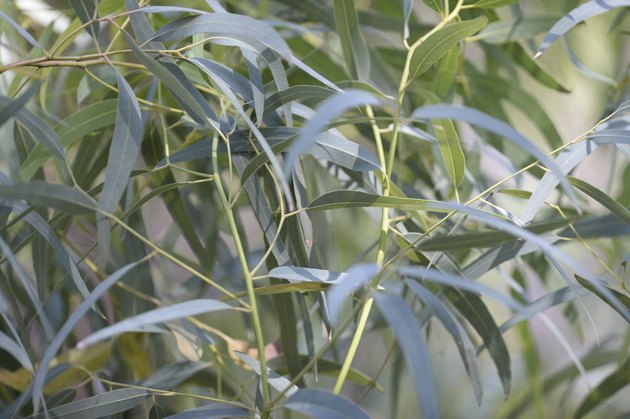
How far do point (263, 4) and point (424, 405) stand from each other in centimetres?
49

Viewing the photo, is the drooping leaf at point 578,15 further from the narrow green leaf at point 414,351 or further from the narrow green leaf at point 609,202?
the narrow green leaf at point 414,351

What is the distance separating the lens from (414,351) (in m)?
0.26

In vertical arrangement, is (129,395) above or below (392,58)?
below

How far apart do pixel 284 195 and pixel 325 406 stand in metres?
0.23

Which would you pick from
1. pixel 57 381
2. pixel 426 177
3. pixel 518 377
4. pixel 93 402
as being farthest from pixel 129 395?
pixel 518 377

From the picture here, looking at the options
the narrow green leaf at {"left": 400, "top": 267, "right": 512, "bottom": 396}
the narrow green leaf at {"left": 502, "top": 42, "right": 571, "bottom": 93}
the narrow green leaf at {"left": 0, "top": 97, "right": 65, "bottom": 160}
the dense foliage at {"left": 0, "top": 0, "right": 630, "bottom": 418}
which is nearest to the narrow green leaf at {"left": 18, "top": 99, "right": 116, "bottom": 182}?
the dense foliage at {"left": 0, "top": 0, "right": 630, "bottom": 418}

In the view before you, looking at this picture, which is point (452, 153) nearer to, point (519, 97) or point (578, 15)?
point (578, 15)

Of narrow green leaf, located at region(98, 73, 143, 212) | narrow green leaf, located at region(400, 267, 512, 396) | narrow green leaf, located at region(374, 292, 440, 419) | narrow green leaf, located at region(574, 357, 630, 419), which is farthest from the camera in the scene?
narrow green leaf, located at region(574, 357, 630, 419)

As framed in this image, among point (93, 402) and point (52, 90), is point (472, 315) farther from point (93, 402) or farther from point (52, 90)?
point (52, 90)

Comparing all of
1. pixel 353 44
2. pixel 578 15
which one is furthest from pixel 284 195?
pixel 578 15

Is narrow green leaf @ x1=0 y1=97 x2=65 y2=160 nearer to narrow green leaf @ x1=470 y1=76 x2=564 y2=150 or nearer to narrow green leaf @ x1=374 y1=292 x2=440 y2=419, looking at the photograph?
narrow green leaf @ x1=374 y1=292 x2=440 y2=419

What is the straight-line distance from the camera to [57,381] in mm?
558

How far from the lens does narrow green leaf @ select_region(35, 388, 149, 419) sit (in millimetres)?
402

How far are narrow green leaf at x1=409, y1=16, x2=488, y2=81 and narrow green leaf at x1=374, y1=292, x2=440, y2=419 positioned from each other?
0.49ft
